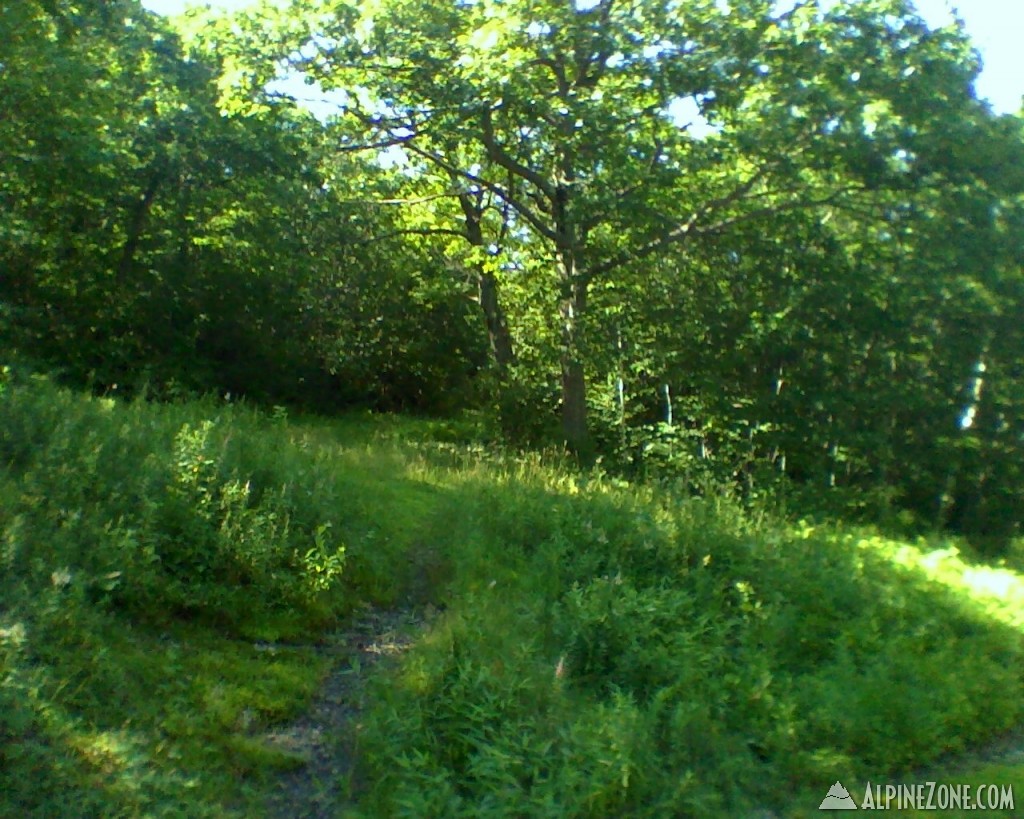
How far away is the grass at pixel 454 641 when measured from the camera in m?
5.24

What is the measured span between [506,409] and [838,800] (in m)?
12.6

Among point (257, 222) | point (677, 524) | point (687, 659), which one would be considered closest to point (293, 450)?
point (677, 524)

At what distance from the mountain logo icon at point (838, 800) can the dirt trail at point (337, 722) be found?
2583 millimetres

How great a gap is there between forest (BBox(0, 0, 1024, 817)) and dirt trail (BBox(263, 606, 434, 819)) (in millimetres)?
33

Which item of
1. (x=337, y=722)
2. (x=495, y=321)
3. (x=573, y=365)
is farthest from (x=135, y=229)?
(x=337, y=722)

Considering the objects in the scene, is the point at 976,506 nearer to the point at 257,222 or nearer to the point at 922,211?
the point at 922,211

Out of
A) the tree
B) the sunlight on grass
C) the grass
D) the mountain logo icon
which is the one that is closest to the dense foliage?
the tree

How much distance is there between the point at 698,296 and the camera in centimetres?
1675

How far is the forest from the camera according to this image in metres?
5.78

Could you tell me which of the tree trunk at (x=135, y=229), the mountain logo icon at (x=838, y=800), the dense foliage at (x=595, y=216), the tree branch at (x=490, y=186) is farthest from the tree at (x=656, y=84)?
the mountain logo icon at (x=838, y=800)

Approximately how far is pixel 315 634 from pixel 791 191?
419 inches

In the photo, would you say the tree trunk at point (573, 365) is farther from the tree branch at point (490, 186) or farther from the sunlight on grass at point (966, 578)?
the sunlight on grass at point (966, 578)

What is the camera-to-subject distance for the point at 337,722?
6.08m

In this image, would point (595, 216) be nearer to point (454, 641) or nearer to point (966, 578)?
point (966, 578)
